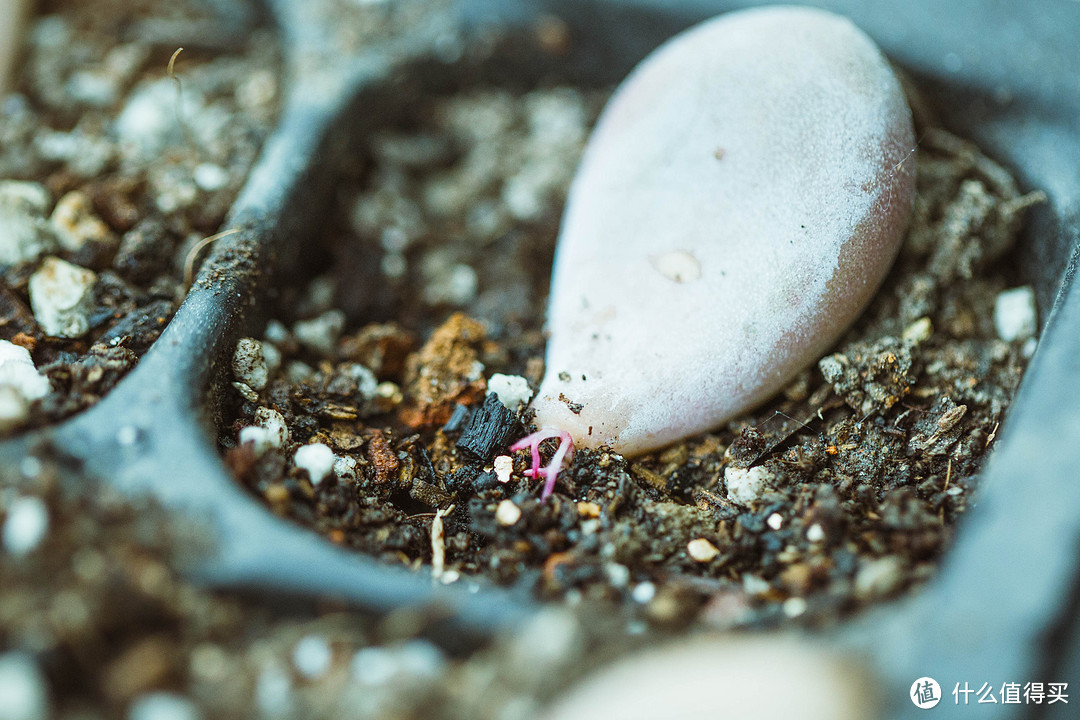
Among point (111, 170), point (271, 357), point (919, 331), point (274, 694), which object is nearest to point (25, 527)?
point (274, 694)

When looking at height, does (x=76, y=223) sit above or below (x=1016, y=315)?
below

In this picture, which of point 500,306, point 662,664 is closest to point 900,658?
point 662,664

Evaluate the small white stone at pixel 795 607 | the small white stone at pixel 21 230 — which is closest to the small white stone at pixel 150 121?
the small white stone at pixel 21 230

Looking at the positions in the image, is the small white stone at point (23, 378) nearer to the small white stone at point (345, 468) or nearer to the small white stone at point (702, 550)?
the small white stone at point (345, 468)

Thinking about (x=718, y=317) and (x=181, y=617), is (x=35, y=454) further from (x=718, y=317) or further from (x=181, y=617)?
(x=718, y=317)

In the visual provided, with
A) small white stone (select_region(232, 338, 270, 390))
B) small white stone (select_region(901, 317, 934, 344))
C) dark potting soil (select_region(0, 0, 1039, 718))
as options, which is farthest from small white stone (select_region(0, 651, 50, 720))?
small white stone (select_region(901, 317, 934, 344))

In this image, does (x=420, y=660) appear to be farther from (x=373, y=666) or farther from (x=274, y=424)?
(x=274, y=424)

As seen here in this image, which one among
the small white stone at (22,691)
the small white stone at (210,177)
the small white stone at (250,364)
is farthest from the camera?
the small white stone at (210,177)
